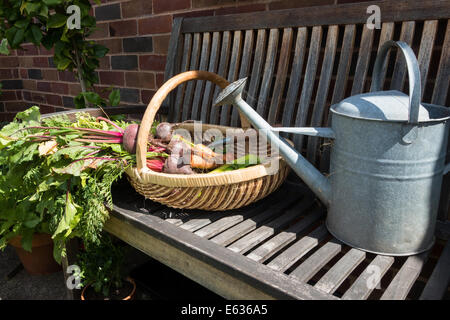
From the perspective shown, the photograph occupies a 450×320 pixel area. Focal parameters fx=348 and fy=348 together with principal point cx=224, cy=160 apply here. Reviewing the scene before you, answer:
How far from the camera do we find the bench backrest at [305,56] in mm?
1068

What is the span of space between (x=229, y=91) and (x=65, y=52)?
60.8 inches

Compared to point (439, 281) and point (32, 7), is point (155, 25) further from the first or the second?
point (439, 281)

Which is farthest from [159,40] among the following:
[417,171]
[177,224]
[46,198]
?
[417,171]

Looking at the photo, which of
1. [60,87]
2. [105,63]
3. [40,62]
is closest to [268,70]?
[105,63]

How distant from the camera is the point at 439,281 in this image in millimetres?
776

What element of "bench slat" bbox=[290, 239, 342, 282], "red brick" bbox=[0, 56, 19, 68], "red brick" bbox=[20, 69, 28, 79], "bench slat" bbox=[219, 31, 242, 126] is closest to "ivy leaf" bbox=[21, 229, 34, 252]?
"bench slat" bbox=[219, 31, 242, 126]

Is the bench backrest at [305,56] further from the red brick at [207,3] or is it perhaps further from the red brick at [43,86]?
the red brick at [43,86]

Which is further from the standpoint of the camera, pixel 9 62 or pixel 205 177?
pixel 9 62

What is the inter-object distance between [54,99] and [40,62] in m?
0.38

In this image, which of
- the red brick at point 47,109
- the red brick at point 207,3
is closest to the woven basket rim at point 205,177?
the red brick at point 207,3

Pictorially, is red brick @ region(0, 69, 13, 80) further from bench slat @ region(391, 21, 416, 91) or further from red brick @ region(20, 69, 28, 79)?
bench slat @ region(391, 21, 416, 91)

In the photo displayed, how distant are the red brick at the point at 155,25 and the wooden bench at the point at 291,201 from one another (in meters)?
0.38

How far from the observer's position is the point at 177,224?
41.6 inches
